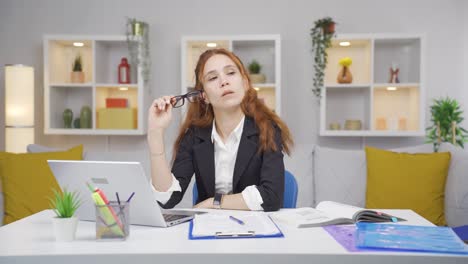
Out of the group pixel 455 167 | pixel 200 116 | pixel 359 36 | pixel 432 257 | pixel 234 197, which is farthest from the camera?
pixel 359 36

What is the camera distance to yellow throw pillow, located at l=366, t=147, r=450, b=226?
10.5 feet

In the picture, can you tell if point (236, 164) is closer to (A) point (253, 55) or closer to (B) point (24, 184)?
(B) point (24, 184)

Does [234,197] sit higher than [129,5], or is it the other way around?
[129,5]

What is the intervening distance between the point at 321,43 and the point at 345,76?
34cm

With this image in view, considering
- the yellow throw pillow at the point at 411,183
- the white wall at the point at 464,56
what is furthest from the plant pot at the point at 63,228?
the white wall at the point at 464,56

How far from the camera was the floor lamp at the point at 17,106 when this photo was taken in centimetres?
433

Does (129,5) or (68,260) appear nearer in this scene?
(68,260)

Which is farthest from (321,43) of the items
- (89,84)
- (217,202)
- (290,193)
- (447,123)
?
(217,202)

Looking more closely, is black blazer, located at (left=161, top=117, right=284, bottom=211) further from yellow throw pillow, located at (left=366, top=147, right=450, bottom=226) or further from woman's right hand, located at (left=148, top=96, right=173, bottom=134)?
yellow throw pillow, located at (left=366, top=147, right=450, bottom=226)

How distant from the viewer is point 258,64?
4.49m

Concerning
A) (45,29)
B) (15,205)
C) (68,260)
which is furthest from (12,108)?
(68,260)

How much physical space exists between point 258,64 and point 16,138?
7.05 feet

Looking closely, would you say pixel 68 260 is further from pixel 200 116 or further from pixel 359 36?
pixel 359 36

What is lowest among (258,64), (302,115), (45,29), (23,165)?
(23,165)
